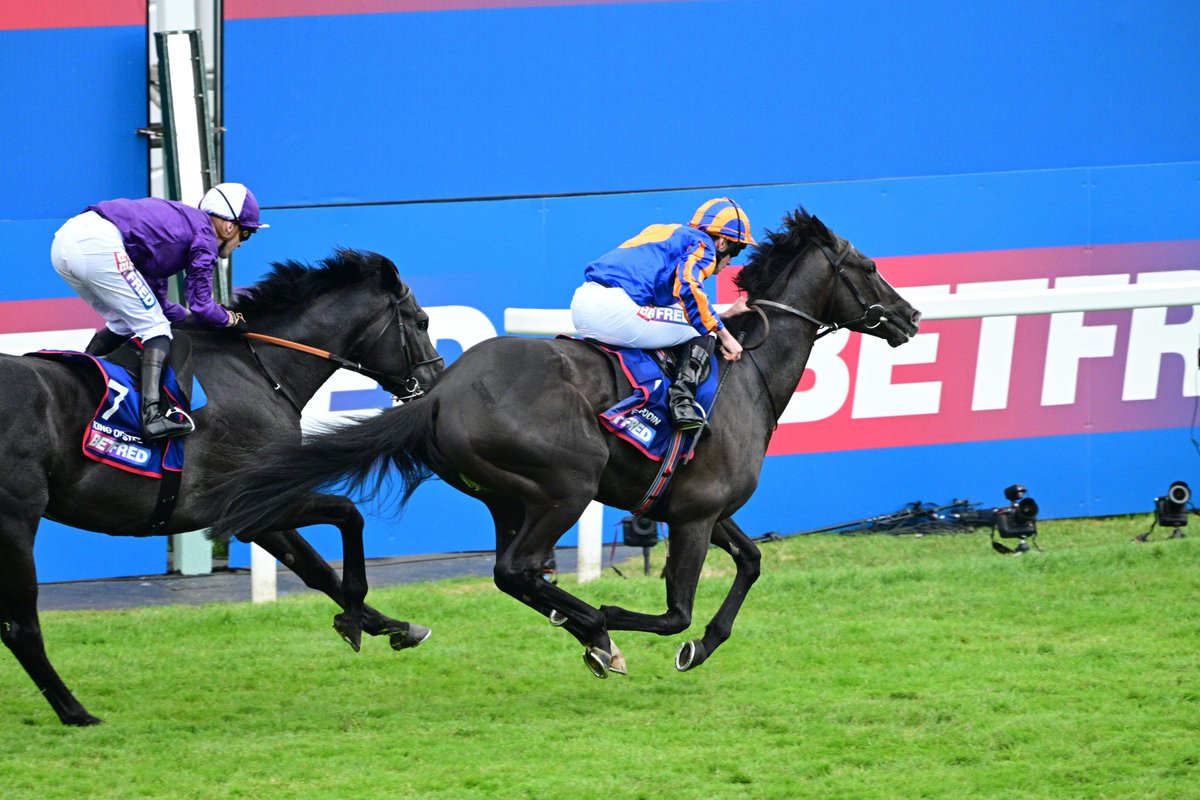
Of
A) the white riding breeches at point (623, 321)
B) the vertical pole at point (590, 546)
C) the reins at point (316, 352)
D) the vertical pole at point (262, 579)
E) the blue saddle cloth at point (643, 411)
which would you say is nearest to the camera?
the blue saddle cloth at point (643, 411)

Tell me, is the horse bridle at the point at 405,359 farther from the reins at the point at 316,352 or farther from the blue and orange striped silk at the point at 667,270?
the blue and orange striped silk at the point at 667,270

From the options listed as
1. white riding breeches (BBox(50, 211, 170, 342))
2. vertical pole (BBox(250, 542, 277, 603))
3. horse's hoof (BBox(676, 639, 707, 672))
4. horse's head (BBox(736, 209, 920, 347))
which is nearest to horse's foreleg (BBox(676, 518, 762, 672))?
horse's hoof (BBox(676, 639, 707, 672))

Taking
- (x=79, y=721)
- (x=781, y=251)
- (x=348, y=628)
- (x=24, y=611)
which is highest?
(x=781, y=251)

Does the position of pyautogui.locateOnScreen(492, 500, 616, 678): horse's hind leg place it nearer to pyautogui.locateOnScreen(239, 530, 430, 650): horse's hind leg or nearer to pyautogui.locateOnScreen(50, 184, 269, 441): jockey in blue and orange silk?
pyautogui.locateOnScreen(239, 530, 430, 650): horse's hind leg

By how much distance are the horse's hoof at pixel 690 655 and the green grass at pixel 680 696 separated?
0.45 feet

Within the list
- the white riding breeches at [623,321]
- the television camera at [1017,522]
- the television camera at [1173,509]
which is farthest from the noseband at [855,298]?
the television camera at [1173,509]

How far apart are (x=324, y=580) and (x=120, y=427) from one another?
109 cm

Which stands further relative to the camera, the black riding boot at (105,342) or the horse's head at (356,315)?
the horse's head at (356,315)

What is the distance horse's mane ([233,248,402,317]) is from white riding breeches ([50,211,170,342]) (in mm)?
587

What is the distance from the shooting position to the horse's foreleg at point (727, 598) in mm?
6160

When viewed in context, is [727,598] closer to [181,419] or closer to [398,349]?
[398,349]

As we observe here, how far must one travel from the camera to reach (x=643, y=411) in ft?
19.8

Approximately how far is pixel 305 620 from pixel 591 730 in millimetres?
2487

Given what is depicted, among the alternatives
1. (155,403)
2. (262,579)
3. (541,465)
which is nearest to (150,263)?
(155,403)
